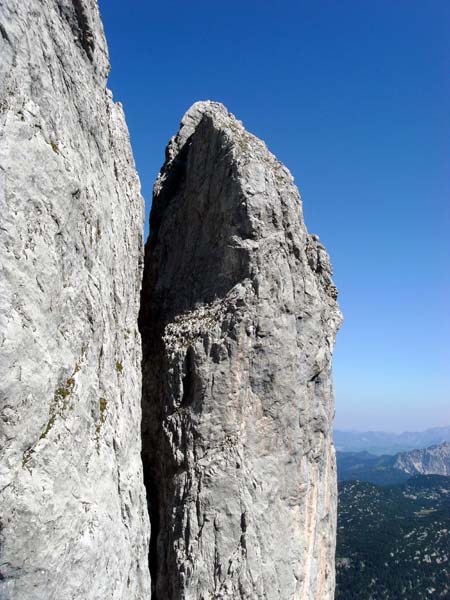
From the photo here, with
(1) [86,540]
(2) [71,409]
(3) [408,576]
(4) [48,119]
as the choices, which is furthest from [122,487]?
(3) [408,576]

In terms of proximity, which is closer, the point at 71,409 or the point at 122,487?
the point at 71,409

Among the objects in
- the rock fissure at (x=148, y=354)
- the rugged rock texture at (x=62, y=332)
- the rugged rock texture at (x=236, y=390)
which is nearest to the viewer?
the rugged rock texture at (x=62, y=332)

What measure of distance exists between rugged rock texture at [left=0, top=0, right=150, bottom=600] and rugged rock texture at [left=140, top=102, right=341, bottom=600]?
2.11 meters

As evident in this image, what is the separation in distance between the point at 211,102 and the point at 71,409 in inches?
747

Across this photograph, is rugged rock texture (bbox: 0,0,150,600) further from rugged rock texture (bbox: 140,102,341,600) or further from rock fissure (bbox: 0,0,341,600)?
rugged rock texture (bbox: 140,102,341,600)

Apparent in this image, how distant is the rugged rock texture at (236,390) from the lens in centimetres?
1597

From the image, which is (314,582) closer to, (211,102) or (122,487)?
(122,487)

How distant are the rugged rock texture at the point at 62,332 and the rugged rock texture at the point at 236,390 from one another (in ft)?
6.91

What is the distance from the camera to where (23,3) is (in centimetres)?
1120

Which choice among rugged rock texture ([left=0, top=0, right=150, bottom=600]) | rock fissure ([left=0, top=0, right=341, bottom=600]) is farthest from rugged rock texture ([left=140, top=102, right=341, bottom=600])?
rugged rock texture ([left=0, top=0, right=150, bottom=600])

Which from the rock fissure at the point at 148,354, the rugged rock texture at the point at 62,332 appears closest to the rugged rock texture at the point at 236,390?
the rock fissure at the point at 148,354

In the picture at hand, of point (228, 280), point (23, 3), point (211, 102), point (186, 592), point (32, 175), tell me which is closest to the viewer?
point (32, 175)

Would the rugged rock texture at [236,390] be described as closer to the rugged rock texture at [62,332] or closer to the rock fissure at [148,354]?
the rock fissure at [148,354]

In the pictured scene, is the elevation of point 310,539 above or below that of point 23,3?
below
